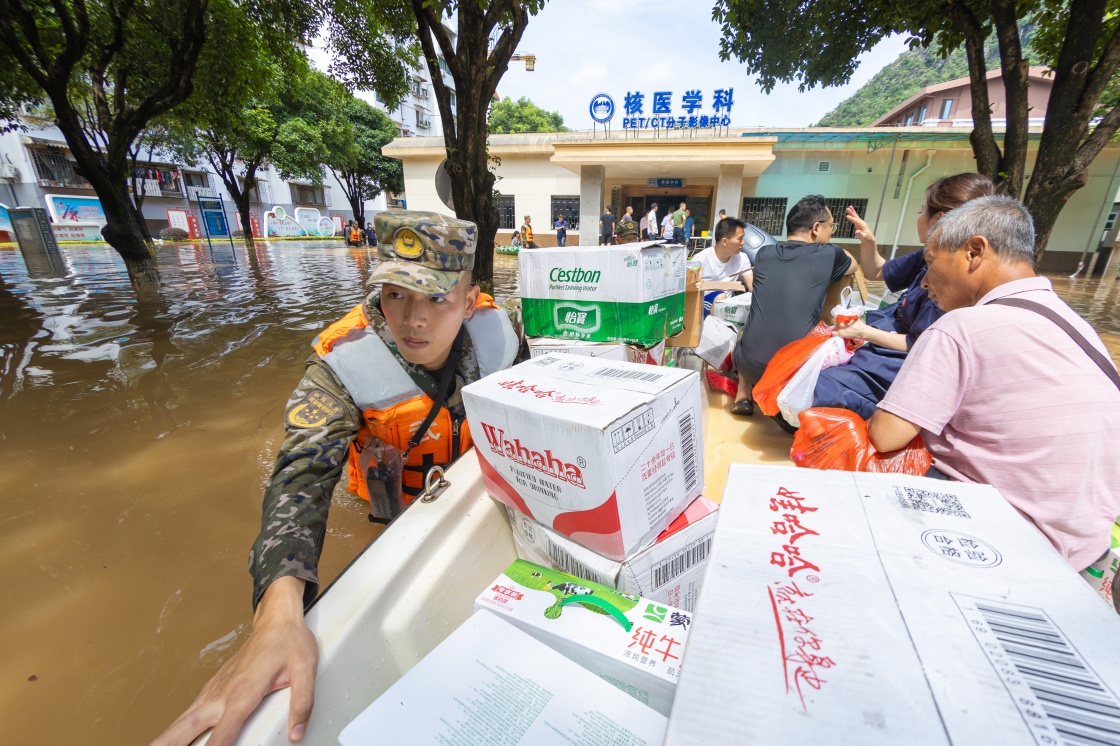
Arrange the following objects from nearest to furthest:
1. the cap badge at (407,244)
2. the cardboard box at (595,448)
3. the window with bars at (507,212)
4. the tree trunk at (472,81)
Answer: the cardboard box at (595,448), the cap badge at (407,244), the tree trunk at (472,81), the window with bars at (507,212)

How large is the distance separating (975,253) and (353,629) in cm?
206

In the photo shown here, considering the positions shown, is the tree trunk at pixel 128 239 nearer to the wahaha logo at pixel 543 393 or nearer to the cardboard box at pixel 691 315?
the cardboard box at pixel 691 315

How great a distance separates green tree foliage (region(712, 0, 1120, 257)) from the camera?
3.87 metres

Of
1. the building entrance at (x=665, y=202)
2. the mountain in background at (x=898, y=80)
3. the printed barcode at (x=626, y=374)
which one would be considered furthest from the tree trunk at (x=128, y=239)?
the mountain in background at (x=898, y=80)

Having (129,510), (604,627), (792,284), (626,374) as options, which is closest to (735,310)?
(792,284)

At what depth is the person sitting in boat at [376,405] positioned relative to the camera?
92 centimetres

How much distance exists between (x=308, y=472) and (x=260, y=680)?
1.86 ft

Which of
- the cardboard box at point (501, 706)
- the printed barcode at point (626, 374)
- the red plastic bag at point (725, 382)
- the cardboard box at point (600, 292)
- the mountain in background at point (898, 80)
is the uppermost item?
the mountain in background at point (898, 80)

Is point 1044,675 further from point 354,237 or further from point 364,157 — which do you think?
point 364,157

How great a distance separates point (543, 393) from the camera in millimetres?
1132

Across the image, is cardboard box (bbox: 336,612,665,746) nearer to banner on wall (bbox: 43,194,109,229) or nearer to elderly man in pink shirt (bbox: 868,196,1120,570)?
elderly man in pink shirt (bbox: 868,196,1120,570)

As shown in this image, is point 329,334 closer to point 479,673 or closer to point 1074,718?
point 479,673

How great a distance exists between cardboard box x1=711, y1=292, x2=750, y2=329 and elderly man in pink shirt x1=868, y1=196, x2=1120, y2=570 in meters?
2.20

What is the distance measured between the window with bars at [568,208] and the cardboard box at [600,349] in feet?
50.6
